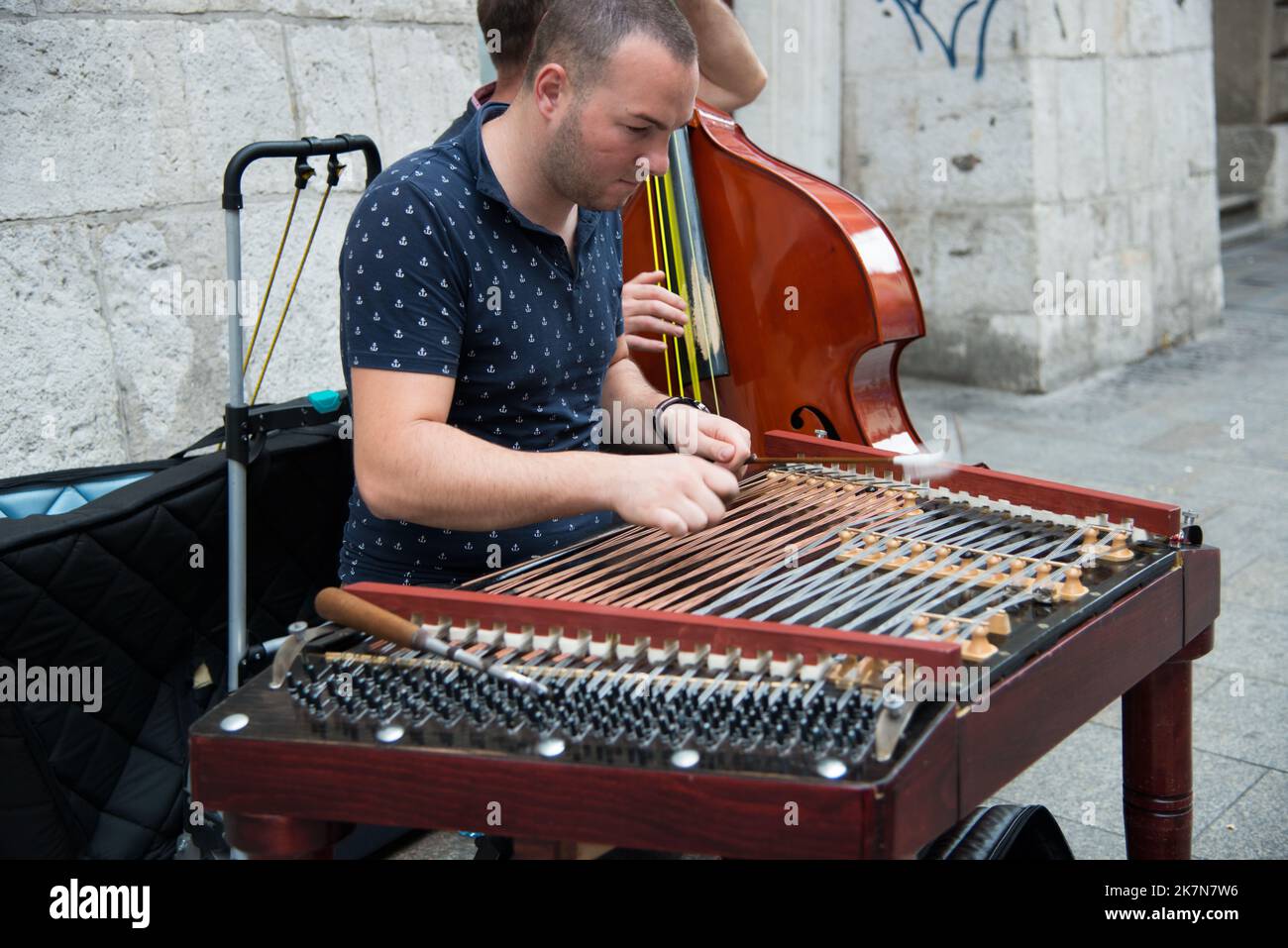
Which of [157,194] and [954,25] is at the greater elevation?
[954,25]

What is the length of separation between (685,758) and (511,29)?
1.66m

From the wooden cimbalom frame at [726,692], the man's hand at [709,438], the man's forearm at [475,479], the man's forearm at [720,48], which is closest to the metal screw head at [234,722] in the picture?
the wooden cimbalom frame at [726,692]

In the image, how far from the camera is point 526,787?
119cm

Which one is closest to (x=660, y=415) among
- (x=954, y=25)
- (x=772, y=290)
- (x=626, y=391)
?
(x=626, y=391)

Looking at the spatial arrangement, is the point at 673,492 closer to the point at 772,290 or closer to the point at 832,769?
the point at 832,769

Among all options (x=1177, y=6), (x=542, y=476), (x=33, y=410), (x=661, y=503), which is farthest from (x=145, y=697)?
(x=1177, y=6)

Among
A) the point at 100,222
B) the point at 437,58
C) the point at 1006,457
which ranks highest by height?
the point at 437,58

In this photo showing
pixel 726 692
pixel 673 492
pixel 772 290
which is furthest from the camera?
pixel 772 290

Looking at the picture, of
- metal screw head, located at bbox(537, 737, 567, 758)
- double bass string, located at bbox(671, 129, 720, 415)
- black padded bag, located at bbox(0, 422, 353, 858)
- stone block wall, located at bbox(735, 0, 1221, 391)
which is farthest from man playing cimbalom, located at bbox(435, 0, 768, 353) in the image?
stone block wall, located at bbox(735, 0, 1221, 391)

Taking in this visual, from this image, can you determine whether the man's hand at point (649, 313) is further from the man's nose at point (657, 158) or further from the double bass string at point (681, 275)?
the man's nose at point (657, 158)

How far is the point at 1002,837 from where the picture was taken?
1.87 meters

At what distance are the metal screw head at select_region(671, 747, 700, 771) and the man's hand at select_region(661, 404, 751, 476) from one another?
0.69 m

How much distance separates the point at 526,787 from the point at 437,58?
312cm

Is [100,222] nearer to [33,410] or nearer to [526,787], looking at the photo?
[33,410]
